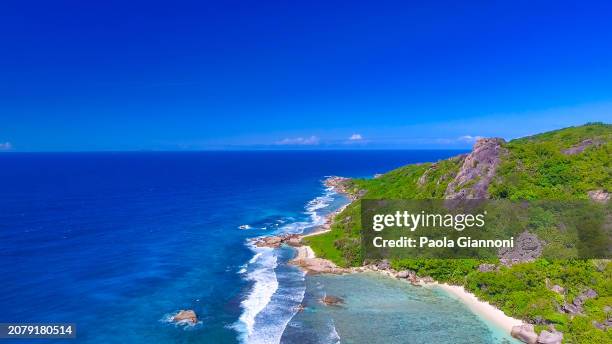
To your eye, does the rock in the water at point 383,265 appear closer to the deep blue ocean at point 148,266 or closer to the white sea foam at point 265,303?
the white sea foam at point 265,303

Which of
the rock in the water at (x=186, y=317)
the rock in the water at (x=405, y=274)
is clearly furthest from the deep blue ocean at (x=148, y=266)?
the rock in the water at (x=405, y=274)

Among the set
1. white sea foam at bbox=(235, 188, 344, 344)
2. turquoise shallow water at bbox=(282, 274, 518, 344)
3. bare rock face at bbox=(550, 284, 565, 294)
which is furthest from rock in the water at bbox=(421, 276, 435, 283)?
white sea foam at bbox=(235, 188, 344, 344)

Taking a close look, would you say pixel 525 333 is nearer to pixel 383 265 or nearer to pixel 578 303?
pixel 578 303

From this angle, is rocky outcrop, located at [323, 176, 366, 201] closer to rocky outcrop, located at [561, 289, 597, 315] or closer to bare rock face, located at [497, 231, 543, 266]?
bare rock face, located at [497, 231, 543, 266]

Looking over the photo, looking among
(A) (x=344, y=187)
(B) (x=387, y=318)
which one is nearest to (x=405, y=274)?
(B) (x=387, y=318)

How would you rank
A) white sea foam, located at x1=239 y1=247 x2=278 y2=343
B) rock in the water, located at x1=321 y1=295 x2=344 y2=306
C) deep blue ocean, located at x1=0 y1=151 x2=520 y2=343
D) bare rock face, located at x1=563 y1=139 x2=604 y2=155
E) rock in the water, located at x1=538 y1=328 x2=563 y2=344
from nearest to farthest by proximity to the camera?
rock in the water, located at x1=538 y1=328 x2=563 y2=344, deep blue ocean, located at x1=0 y1=151 x2=520 y2=343, white sea foam, located at x1=239 y1=247 x2=278 y2=343, rock in the water, located at x1=321 y1=295 x2=344 y2=306, bare rock face, located at x1=563 y1=139 x2=604 y2=155
